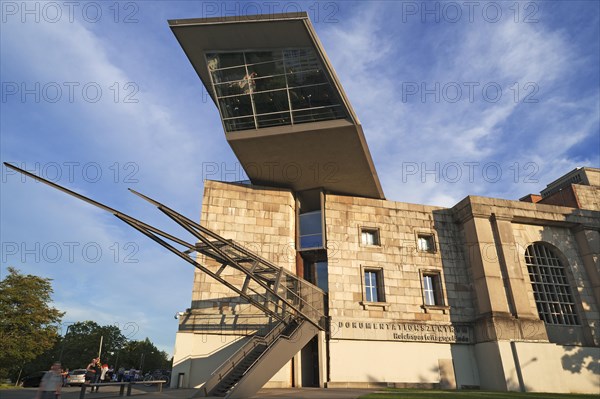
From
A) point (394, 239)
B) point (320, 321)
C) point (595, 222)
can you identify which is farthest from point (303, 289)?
point (595, 222)

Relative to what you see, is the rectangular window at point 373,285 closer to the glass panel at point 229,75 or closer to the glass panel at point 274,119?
the glass panel at point 274,119

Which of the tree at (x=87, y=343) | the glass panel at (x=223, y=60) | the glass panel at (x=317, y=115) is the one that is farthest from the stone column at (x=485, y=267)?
the tree at (x=87, y=343)

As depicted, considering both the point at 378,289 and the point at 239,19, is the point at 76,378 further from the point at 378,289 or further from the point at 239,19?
the point at 239,19

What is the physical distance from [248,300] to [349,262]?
937cm

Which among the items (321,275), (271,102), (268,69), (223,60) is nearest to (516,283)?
(321,275)

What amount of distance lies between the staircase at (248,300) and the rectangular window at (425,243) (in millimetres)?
9306

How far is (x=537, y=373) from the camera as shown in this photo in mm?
22828

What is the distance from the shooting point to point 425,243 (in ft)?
93.8

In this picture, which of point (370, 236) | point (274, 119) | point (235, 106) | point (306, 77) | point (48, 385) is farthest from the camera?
point (370, 236)

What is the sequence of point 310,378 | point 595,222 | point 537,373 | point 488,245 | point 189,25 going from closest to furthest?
point 189,25 → point 537,373 → point 310,378 → point 488,245 → point 595,222

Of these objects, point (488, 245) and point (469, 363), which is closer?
point (469, 363)

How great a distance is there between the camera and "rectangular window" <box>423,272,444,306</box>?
86.7ft

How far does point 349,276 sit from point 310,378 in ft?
23.4

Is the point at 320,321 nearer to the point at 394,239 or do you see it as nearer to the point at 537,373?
the point at 394,239
